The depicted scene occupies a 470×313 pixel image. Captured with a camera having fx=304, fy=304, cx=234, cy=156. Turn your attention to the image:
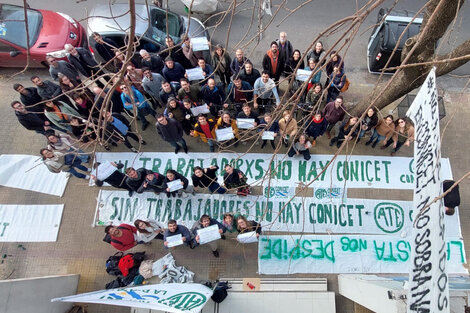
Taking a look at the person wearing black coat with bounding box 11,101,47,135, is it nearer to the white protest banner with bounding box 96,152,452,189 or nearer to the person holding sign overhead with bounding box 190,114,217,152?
the white protest banner with bounding box 96,152,452,189

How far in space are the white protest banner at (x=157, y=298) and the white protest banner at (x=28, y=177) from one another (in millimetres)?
3879

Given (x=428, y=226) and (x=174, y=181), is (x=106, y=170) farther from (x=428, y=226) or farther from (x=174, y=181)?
(x=428, y=226)

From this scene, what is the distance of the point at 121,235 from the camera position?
577 cm

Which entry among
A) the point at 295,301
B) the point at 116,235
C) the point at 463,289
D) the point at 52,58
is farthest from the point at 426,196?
the point at 52,58

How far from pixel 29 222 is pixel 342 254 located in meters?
7.06

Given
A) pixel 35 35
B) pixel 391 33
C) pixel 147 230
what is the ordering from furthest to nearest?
pixel 35 35 → pixel 391 33 → pixel 147 230

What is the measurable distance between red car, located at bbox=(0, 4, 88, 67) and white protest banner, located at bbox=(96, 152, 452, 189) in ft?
10.9

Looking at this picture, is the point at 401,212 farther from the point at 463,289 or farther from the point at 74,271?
the point at 74,271

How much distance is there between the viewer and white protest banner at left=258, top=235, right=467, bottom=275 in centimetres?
638

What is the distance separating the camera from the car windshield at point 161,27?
7.97 metres

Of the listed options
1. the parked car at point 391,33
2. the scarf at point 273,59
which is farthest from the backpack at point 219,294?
the parked car at point 391,33

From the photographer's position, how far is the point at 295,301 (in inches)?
225

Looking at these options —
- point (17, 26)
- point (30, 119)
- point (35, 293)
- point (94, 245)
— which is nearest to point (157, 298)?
point (35, 293)

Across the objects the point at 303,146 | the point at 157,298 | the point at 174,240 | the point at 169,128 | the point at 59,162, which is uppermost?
the point at 169,128
